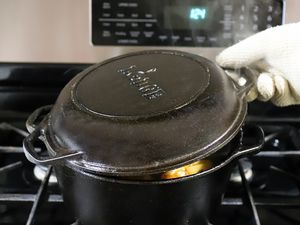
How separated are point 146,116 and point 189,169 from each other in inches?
2.9

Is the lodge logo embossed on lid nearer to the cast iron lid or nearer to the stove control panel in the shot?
the cast iron lid

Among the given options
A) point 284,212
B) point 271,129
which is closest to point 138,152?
point 284,212

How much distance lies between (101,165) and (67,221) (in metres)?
0.19

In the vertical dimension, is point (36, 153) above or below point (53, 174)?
above

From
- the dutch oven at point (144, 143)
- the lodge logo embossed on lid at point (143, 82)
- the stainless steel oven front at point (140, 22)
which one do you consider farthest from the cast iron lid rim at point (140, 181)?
the stainless steel oven front at point (140, 22)

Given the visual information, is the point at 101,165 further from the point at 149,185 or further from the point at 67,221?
the point at 67,221

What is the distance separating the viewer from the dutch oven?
0.48 metres

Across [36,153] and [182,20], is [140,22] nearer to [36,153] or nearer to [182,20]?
[182,20]

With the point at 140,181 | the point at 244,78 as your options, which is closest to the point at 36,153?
the point at 140,181

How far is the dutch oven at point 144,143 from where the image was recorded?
1.58 feet

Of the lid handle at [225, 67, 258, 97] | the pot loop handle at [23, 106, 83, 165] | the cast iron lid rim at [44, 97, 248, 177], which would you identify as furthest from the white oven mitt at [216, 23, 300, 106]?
the pot loop handle at [23, 106, 83, 165]

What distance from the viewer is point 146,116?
509 mm

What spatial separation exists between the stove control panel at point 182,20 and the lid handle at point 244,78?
0.09m

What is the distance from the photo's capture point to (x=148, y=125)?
50 centimetres
